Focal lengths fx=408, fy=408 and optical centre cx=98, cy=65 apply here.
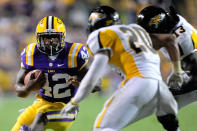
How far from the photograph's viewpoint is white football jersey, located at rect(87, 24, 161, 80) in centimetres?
337

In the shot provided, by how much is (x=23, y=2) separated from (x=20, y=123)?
9087 millimetres

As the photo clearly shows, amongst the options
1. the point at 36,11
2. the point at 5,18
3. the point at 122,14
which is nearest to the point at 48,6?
the point at 36,11

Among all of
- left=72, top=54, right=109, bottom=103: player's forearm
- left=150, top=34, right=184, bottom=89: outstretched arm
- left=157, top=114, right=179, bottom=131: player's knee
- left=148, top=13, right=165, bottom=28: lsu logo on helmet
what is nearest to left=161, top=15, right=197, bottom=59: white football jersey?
left=148, top=13, right=165, bottom=28: lsu logo on helmet

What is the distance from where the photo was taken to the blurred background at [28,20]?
11398 millimetres

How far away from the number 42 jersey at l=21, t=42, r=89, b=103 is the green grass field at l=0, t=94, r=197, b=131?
1.82m

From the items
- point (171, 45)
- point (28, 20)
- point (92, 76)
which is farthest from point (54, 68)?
point (28, 20)

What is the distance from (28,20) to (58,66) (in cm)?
842

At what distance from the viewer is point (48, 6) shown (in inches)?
483

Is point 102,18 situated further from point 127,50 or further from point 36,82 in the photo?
point 36,82

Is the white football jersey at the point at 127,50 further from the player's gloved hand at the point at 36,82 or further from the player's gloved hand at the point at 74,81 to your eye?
the player's gloved hand at the point at 36,82

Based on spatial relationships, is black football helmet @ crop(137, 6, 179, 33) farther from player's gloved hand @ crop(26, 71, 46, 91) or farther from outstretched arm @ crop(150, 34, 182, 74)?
player's gloved hand @ crop(26, 71, 46, 91)

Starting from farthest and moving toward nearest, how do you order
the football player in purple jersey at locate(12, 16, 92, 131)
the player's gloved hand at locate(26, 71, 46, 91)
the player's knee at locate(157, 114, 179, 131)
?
the football player in purple jersey at locate(12, 16, 92, 131)
the player's gloved hand at locate(26, 71, 46, 91)
the player's knee at locate(157, 114, 179, 131)

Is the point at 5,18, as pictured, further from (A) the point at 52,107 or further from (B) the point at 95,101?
(A) the point at 52,107

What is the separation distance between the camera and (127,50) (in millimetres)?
3404
